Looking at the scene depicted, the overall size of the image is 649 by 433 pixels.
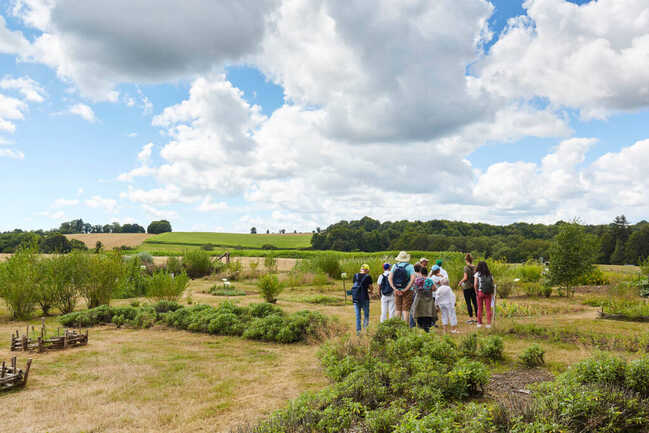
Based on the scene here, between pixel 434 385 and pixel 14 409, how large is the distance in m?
5.59

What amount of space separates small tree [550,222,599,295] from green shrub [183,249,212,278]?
805 inches

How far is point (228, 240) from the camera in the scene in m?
69.9

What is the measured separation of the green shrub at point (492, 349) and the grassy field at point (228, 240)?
180ft

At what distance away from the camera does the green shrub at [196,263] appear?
89.1 ft

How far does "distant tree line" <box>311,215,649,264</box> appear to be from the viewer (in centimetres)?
4756

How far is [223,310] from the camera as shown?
1109 centimetres

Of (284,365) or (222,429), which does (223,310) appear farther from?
(222,429)

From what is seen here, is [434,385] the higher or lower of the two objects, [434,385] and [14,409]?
the higher

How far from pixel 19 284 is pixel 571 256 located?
1989cm

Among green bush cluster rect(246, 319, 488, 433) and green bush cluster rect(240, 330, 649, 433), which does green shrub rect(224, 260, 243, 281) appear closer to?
green bush cluster rect(246, 319, 488, 433)

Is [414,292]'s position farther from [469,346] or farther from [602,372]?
[602,372]

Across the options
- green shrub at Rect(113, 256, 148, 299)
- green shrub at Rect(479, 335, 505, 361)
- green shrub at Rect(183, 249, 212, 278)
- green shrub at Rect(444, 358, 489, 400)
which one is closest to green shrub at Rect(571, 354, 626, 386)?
green shrub at Rect(444, 358, 489, 400)

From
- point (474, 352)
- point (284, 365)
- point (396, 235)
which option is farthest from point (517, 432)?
point (396, 235)

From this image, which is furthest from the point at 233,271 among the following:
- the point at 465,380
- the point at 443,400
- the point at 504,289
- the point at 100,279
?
the point at 443,400
